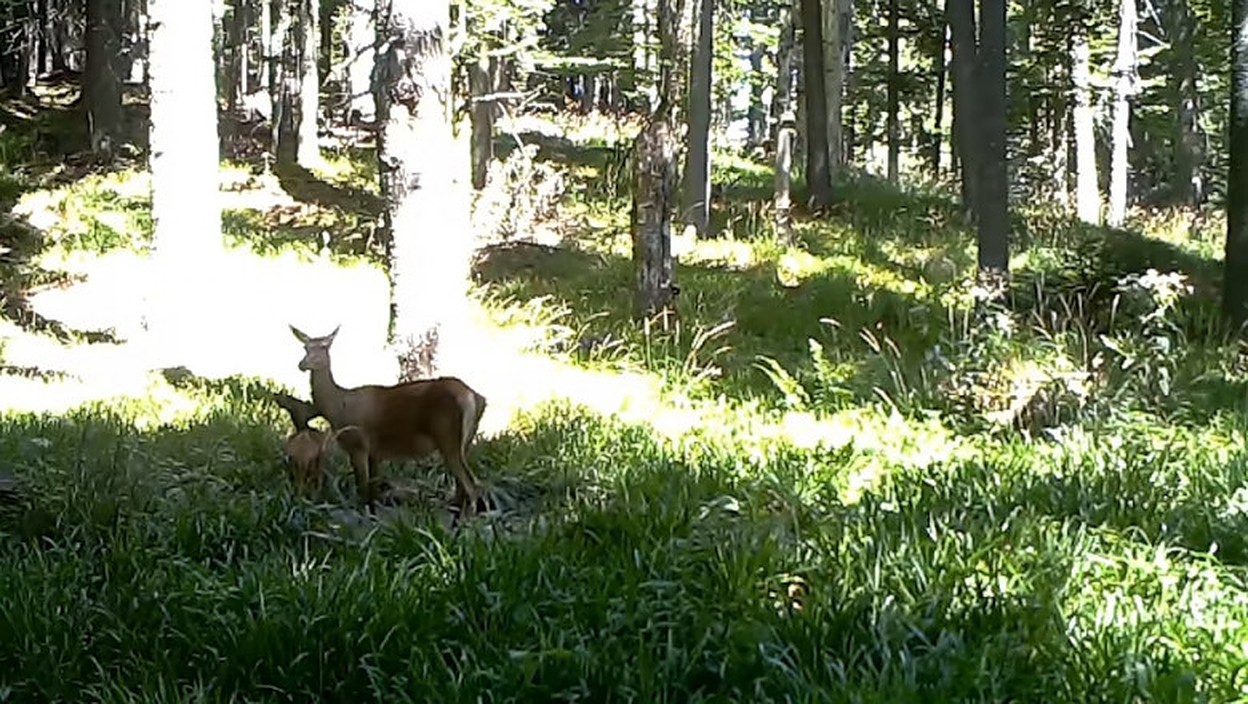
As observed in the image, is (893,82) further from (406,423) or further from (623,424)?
(406,423)

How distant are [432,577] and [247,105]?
27714mm

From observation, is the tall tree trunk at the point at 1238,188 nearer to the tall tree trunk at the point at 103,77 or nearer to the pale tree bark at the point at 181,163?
the pale tree bark at the point at 181,163

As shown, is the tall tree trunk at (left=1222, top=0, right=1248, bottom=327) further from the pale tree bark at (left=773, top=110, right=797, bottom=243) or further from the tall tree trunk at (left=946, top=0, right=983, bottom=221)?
the pale tree bark at (left=773, top=110, right=797, bottom=243)

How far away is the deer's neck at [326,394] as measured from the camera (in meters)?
5.50

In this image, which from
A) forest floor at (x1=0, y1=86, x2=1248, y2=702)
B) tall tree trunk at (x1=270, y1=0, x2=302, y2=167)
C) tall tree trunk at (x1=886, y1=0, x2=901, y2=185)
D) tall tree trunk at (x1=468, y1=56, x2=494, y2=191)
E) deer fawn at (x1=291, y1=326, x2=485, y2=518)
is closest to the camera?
forest floor at (x1=0, y1=86, x2=1248, y2=702)

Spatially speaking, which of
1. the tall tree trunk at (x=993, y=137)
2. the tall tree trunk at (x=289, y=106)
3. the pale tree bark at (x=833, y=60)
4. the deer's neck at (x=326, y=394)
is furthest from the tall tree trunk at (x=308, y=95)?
the deer's neck at (x=326, y=394)

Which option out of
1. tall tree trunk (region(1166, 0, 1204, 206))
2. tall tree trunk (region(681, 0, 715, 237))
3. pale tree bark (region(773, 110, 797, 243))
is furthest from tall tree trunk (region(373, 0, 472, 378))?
tall tree trunk (region(1166, 0, 1204, 206))

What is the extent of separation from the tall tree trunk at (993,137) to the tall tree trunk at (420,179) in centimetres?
544

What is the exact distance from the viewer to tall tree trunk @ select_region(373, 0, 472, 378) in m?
7.14

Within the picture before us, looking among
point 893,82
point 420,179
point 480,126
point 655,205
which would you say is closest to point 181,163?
point 420,179

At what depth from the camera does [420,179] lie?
7234 mm

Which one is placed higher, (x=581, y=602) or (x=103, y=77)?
(x=103, y=77)

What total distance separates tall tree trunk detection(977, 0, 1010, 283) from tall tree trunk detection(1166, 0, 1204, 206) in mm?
19784

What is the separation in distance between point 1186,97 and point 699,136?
58.1ft
